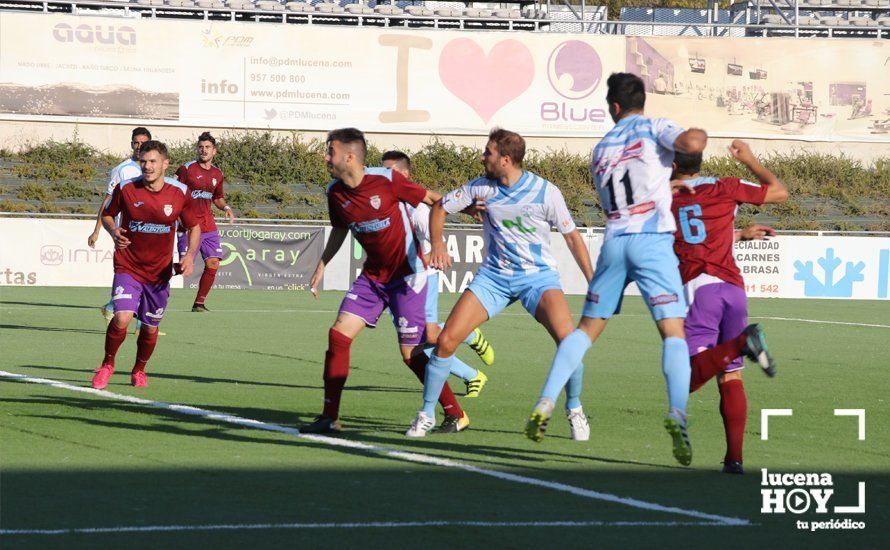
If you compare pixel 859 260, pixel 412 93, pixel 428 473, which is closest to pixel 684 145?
pixel 428 473

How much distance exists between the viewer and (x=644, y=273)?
7.12 meters

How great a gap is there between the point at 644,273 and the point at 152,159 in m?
5.55

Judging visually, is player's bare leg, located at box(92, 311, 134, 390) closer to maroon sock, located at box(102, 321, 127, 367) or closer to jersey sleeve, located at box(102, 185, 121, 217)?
Answer: maroon sock, located at box(102, 321, 127, 367)

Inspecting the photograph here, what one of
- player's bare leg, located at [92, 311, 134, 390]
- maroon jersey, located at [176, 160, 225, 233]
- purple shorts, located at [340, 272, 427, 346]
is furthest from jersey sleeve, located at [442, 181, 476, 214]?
maroon jersey, located at [176, 160, 225, 233]

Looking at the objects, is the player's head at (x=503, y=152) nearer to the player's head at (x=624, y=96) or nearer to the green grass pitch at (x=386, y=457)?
the player's head at (x=624, y=96)

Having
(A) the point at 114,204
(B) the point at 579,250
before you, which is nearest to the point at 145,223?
(A) the point at 114,204

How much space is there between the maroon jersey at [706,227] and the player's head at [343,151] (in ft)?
7.92

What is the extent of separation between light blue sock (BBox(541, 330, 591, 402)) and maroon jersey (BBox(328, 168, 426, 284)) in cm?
217

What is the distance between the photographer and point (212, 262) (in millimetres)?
20766

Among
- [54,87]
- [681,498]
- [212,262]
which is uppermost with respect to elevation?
[54,87]

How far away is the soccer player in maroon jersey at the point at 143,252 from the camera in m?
11.4

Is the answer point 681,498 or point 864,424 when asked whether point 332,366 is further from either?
point 864,424

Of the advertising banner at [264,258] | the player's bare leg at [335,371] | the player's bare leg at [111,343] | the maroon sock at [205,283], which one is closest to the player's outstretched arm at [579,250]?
the player's bare leg at [335,371]

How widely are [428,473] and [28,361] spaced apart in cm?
740
